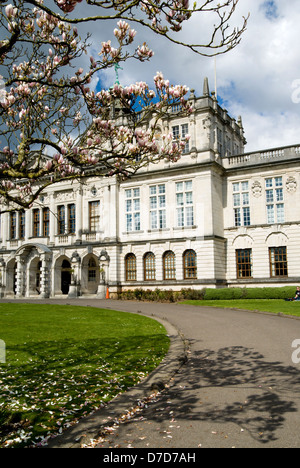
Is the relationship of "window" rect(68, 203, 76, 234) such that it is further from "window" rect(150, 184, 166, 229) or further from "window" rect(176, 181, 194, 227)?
"window" rect(176, 181, 194, 227)

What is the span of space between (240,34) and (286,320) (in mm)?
14037

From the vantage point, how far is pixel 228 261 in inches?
1474

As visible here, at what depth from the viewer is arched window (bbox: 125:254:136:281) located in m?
39.9

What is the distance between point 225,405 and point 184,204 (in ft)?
106

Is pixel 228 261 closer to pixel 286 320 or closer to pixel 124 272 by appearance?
pixel 124 272

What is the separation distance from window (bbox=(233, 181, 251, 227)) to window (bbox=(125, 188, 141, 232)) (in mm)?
9722

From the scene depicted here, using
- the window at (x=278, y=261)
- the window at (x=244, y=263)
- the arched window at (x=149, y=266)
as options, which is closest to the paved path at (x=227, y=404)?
the window at (x=278, y=261)

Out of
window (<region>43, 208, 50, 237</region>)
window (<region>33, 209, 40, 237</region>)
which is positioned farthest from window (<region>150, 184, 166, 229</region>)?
window (<region>33, 209, 40, 237</region>)

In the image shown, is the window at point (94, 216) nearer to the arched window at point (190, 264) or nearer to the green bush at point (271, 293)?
the arched window at point (190, 264)

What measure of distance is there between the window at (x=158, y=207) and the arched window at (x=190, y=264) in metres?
3.92

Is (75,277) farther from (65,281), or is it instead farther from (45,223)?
(45,223)

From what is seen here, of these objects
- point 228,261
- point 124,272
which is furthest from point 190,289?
point 124,272

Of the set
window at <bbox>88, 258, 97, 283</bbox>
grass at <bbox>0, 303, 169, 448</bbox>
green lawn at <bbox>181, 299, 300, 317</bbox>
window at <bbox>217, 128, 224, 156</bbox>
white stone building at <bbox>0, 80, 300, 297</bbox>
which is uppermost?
window at <bbox>217, 128, 224, 156</bbox>

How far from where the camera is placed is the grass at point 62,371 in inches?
217
